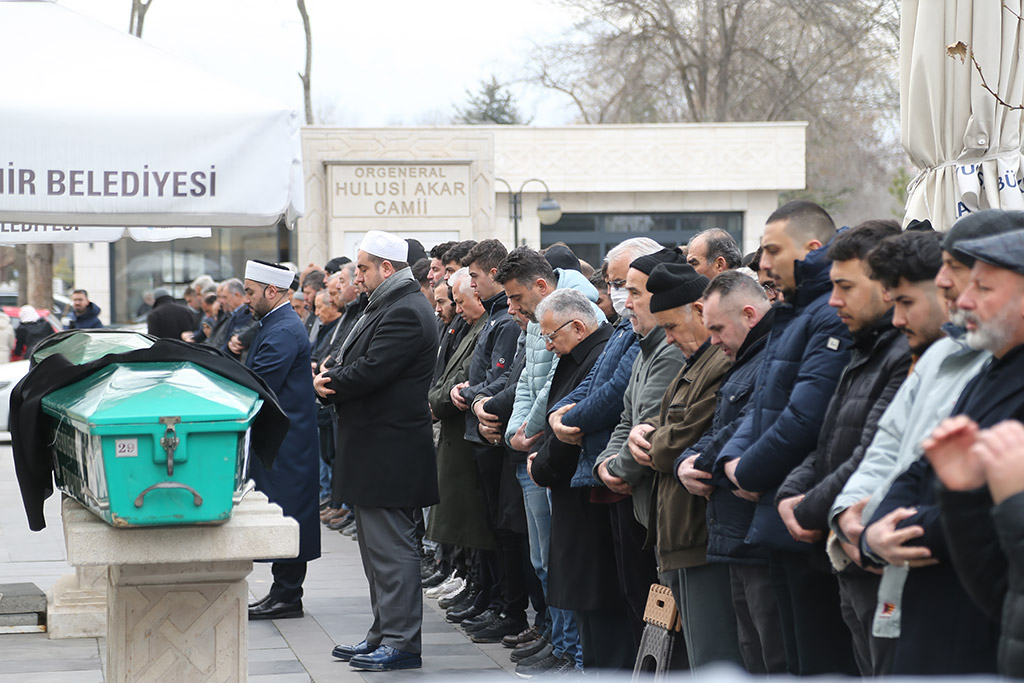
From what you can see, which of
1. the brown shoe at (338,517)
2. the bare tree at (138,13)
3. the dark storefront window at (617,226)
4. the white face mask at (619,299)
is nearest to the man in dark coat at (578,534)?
the white face mask at (619,299)

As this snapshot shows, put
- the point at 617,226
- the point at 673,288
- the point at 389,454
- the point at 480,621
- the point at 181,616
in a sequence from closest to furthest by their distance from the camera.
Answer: the point at 181,616, the point at 673,288, the point at 389,454, the point at 480,621, the point at 617,226

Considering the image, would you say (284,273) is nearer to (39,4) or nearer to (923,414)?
(39,4)

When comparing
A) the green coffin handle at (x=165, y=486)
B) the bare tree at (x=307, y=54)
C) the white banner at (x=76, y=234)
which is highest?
the bare tree at (x=307, y=54)

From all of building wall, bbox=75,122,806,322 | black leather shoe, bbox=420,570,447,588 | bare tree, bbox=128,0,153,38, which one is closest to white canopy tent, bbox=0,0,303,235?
black leather shoe, bbox=420,570,447,588

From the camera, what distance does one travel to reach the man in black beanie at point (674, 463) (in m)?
5.08

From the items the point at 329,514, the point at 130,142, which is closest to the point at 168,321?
the point at 329,514

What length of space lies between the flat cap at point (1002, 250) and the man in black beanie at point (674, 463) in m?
1.91

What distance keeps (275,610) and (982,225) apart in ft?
18.7

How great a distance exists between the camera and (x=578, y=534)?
623cm

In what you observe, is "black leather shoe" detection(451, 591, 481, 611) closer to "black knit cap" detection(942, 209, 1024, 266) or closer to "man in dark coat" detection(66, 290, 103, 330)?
"black knit cap" detection(942, 209, 1024, 266)

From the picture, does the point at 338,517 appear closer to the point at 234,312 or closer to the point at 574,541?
the point at 234,312

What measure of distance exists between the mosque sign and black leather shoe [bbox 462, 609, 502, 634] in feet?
63.0

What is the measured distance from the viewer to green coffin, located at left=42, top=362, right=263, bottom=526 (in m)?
4.37

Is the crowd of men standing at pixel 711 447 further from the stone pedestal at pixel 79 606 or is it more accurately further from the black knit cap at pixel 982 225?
the stone pedestal at pixel 79 606
